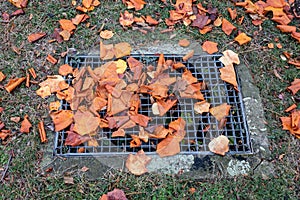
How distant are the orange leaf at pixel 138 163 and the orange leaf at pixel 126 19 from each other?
3.72 feet

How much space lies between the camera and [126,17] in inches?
120

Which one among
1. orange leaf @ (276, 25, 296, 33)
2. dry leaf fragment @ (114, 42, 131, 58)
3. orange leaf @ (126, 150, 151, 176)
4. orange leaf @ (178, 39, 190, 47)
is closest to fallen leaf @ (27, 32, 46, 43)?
dry leaf fragment @ (114, 42, 131, 58)

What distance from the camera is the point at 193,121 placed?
2.54 metres

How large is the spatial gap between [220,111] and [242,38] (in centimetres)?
72

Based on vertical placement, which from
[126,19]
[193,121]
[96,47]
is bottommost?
[193,121]

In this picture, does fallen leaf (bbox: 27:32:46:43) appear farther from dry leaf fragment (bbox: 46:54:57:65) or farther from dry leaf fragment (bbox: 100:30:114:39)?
dry leaf fragment (bbox: 100:30:114:39)

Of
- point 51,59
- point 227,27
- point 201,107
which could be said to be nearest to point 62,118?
point 51,59

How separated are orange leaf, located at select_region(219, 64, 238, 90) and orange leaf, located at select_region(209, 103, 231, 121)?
0.19 meters

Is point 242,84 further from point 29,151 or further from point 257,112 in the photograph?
point 29,151

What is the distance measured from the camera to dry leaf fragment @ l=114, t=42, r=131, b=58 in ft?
9.24

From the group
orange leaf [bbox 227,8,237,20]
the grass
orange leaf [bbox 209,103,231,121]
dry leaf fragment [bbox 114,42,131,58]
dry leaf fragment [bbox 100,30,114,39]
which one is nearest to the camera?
the grass

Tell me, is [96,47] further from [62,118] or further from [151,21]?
[62,118]

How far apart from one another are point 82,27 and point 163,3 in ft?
2.36

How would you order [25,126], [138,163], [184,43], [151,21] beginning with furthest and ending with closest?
[151,21]
[184,43]
[25,126]
[138,163]
